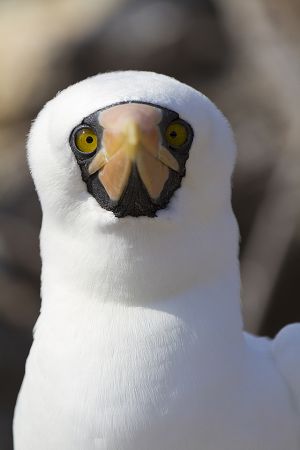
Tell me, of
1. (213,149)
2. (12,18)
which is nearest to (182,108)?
(213,149)

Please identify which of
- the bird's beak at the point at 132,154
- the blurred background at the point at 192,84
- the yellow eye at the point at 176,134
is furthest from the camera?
the blurred background at the point at 192,84

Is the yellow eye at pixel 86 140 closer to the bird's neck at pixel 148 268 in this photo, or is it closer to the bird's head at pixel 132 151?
the bird's head at pixel 132 151

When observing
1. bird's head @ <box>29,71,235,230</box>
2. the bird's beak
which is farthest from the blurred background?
the bird's beak

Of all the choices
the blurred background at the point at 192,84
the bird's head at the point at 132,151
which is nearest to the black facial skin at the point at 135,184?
the bird's head at the point at 132,151

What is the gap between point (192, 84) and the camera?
21.9 ft

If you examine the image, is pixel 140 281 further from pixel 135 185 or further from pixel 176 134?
pixel 176 134

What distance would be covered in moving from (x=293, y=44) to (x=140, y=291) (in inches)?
154

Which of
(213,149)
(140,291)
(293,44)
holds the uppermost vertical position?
(293,44)

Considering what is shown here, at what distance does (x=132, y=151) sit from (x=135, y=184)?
3.5 inches

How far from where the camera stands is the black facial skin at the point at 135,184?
2717 millimetres

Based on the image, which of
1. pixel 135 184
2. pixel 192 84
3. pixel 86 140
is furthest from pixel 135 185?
pixel 192 84

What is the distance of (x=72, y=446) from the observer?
280cm

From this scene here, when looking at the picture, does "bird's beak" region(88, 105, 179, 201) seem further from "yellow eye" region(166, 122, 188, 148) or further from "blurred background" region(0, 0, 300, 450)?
"blurred background" region(0, 0, 300, 450)

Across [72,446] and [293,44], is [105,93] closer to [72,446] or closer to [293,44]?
[72,446]
